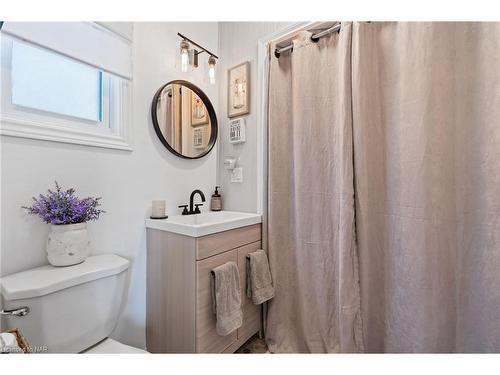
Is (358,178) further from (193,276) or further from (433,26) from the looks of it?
(193,276)

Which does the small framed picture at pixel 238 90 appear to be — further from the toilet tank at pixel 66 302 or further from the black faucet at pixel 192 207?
the toilet tank at pixel 66 302

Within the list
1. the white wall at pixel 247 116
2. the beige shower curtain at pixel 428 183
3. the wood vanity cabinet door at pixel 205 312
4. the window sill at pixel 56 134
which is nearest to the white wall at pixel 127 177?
the window sill at pixel 56 134

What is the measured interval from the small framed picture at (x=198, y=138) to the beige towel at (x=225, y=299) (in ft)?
2.97

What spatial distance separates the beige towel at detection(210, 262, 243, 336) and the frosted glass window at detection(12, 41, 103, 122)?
3.51 feet

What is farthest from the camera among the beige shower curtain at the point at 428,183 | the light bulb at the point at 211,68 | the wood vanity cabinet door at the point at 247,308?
the light bulb at the point at 211,68

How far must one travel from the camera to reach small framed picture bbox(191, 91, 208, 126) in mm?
1590


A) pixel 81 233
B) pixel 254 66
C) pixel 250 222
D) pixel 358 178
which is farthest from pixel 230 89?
pixel 81 233

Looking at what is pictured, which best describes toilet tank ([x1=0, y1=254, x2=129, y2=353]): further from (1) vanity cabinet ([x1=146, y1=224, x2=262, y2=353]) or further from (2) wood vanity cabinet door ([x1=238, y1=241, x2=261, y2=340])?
(2) wood vanity cabinet door ([x1=238, y1=241, x2=261, y2=340])

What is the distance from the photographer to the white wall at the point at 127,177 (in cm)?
89

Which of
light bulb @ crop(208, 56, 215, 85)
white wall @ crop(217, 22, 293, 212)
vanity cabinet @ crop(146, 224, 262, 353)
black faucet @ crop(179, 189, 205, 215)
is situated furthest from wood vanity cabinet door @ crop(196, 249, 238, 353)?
light bulb @ crop(208, 56, 215, 85)

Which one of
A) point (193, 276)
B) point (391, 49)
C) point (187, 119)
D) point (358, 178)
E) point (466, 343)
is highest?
point (391, 49)

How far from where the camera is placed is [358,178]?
1112 mm

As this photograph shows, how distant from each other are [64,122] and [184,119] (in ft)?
2.24
